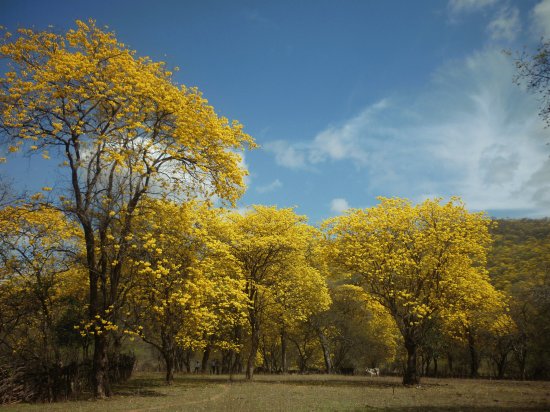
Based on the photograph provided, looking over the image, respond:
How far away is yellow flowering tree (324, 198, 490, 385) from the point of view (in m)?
27.7

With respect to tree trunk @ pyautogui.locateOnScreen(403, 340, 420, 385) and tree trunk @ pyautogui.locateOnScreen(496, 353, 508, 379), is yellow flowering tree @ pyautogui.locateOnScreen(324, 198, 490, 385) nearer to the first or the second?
tree trunk @ pyautogui.locateOnScreen(403, 340, 420, 385)

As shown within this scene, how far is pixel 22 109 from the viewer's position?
61.9ft

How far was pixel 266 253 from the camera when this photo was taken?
33000 mm

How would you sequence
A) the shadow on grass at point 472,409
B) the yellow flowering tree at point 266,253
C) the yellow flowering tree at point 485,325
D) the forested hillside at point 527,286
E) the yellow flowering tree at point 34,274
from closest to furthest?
the shadow on grass at point 472,409
the yellow flowering tree at point 34,274
the yellow flowering tree at point 266,253
the yellow flowering tree at point 485,325
the forested hillside at point 527,286

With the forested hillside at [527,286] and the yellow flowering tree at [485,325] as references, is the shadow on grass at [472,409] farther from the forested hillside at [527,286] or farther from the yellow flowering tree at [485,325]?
the yellow flowering tree at [485,325]

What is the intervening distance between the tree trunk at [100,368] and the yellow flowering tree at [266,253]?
12607 millimetres

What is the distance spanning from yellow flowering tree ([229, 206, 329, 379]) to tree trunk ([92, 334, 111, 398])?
41.4 feet

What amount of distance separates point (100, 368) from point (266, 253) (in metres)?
15.6

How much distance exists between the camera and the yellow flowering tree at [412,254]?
27734 mm

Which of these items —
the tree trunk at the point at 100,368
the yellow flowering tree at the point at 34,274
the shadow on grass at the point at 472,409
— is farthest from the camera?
the yellow flowering tree at the point at 34,274

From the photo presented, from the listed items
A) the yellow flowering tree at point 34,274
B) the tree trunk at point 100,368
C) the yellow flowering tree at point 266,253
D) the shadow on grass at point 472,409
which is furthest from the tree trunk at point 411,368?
the yellow flowering tree at point 34,274

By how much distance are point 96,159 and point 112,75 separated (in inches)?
171

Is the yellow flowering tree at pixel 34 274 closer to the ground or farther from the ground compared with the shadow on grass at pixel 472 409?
farther from the ground

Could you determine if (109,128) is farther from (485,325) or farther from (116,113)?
(485,325)
